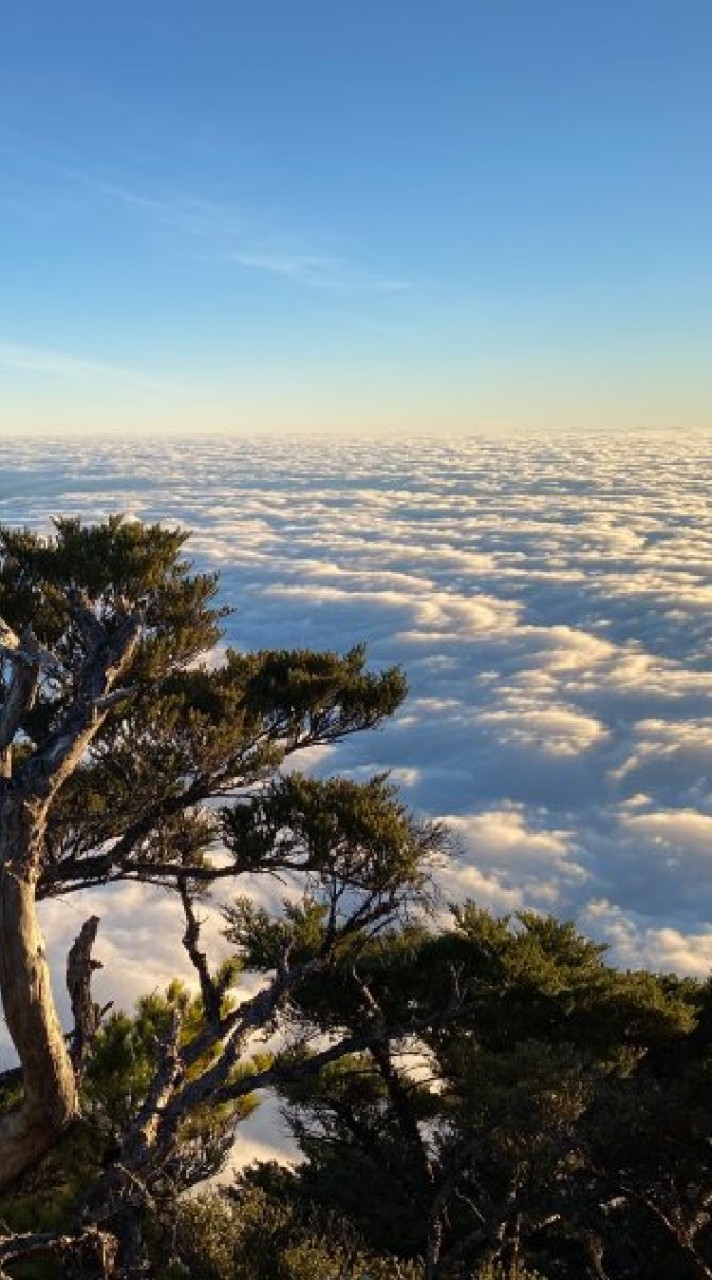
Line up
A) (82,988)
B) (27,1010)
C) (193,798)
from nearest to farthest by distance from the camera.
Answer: (27,1010)
(82,988)
(193,798)

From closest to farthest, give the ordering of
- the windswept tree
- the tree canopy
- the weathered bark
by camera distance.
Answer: the weathered bark, the tree canopy, the windswept tree

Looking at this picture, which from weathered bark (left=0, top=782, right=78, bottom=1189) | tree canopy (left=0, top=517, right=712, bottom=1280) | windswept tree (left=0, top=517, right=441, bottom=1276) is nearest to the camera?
weathered bark (left=0, top=782, right=78, bottom=1189)

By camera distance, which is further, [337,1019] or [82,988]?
[337,1019]

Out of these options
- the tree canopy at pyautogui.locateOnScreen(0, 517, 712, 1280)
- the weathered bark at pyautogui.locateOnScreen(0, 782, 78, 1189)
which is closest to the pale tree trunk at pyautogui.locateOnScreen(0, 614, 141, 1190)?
the weathered bark at pyautogui.locateOnScreen(0, 782, 78, 1189)

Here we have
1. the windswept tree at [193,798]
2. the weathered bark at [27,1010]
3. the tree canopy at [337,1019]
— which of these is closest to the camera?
the weathered bark at [27,1010]

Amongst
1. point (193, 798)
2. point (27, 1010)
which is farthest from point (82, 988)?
point (193, 798)

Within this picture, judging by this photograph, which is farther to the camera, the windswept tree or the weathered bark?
the windswept tree

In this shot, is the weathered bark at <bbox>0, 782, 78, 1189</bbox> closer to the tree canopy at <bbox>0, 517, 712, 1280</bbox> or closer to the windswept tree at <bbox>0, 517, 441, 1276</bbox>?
the tree canopy at <bbox>0, 517, 712, 1280</bbox>

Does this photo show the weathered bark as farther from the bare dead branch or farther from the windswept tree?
the windswept tree

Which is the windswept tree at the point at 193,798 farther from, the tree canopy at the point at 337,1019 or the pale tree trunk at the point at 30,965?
the pale tree trunk at the point at 30,965

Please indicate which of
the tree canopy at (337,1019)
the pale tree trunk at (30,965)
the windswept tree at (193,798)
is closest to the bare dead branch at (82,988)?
the pale tree trunk at (30,965)

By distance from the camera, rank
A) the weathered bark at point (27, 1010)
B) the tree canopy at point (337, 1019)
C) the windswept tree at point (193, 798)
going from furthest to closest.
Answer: the windswept tree at point (193, 798) < the tree canopy at point (337, 1019) < the weathered bark at point (27, 1010)

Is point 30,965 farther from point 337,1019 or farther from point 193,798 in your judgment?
point 337,1019
